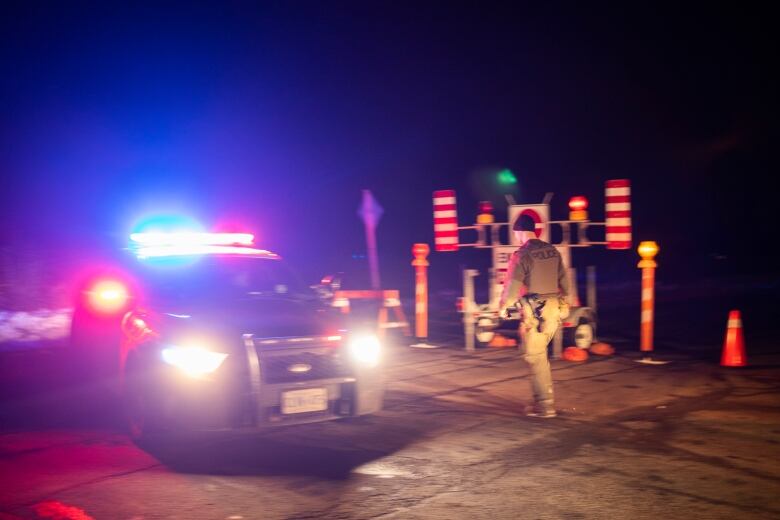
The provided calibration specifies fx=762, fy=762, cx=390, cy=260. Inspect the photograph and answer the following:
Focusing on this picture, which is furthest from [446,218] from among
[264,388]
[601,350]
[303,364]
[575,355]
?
[264,388]

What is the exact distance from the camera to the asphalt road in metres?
4.83

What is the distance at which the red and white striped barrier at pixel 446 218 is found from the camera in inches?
478

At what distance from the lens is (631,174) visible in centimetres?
3644

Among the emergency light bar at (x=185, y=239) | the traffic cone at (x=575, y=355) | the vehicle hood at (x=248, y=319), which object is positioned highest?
the emergency light bar at (x=185, y=239)

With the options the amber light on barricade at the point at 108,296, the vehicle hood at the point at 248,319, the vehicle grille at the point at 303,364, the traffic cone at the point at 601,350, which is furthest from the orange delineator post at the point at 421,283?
the vehicle grille at the point at 303,364

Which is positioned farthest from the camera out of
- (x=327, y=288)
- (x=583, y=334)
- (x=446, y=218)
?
(x=446, y=218)

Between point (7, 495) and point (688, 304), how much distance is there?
18.7m

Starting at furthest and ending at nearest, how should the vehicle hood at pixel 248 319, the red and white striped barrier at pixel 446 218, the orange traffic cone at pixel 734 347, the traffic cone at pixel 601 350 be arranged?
the red and white striped barrier at pixel 446 218 → the traffic cone at pixel 601 350 → the orange traffic cone at pixel 734 347 → the vehicle hood at pixel 248 319

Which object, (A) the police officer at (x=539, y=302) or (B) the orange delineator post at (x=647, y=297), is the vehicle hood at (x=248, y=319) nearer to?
(A) the police officer at (x=539, y=302)

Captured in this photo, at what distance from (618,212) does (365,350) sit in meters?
5.66

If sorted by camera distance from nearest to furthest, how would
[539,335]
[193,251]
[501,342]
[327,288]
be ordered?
[539,335], [193,251], [327,288], [501,342]

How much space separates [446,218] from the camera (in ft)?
40.1

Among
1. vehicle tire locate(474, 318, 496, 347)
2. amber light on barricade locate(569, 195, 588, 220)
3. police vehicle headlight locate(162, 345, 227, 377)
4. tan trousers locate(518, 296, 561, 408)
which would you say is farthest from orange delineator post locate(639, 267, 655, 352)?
police vehicle headlight locate(162, 345, 227, 377)

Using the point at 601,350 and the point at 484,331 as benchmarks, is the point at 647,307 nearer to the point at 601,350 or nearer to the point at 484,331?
the point at 601,350
